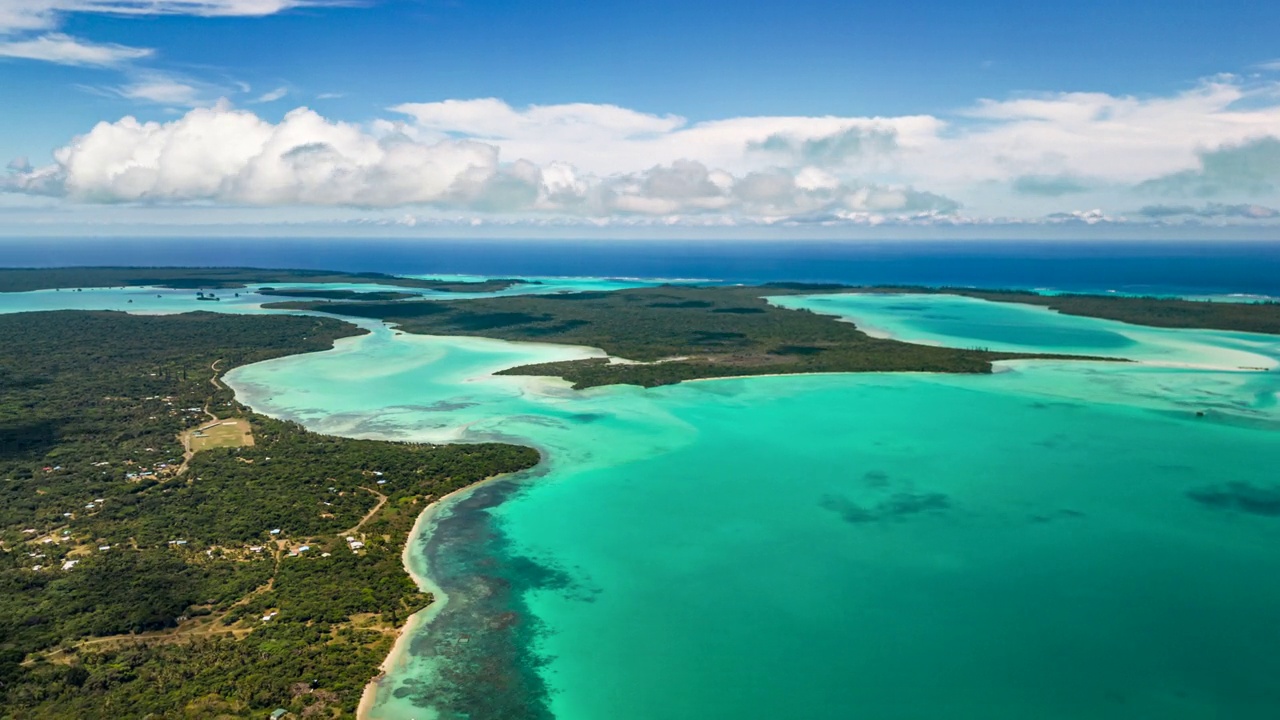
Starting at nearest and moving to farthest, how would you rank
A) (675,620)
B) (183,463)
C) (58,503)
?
(675,620) → (58,503) → (183,463)

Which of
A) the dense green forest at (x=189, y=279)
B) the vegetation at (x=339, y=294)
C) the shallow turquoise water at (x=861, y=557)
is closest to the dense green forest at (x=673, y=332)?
the vegetation at (x=339, y=294)

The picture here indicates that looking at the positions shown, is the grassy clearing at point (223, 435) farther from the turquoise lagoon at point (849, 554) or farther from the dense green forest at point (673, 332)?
the dense green forest at point (673, 332)

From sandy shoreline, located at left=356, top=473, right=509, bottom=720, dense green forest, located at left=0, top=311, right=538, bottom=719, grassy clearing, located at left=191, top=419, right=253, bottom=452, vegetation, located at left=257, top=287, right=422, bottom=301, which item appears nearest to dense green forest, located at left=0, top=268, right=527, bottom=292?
vegetation, located at left=257, top=287, right=422, bottom=301

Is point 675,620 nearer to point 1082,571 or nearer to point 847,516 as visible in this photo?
point 847,516

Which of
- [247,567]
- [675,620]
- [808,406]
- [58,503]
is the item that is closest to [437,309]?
[808,406]

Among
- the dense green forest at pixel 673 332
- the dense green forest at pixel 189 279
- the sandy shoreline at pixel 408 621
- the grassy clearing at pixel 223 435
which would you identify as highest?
the dense green forest at pixel 189 279

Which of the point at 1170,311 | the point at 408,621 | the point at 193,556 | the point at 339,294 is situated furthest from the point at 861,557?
the point at 339,294

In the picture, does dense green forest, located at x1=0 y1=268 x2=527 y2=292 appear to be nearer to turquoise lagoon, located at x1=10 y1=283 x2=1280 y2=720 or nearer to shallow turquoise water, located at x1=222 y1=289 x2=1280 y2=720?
turquoise lagoon, located at x1=10 y1=283 x2=1280 y2=720
